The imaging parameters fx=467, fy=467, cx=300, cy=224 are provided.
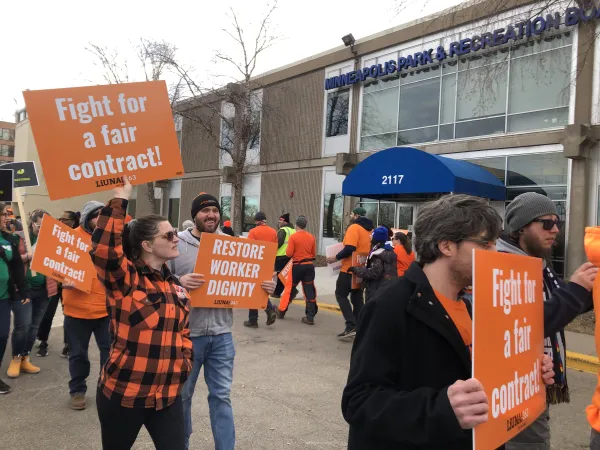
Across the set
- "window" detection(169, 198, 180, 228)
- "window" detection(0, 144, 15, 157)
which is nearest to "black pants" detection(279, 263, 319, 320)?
"window" detection(169, 198, 180, 228)

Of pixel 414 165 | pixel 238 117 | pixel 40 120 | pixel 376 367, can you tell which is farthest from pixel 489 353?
pixel 238 117

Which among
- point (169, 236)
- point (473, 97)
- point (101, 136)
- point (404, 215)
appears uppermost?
point (473, 97)

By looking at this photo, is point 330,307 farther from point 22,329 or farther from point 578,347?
point 22,329

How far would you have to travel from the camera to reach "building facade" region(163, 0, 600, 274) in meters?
12.3

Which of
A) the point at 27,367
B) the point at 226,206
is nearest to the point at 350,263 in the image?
the point at 27,367

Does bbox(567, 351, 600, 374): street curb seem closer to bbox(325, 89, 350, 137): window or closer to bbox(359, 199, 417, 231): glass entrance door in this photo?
bbox(359, 199, 417, 231): glass entrance door

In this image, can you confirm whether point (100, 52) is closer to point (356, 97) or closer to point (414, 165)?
point (356, 97)

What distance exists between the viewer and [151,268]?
8.52 ft

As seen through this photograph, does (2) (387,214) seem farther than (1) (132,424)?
Yes

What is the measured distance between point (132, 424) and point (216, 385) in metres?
0.93

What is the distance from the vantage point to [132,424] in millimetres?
2396

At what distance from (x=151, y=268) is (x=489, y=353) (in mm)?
1832

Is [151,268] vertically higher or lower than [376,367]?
higher

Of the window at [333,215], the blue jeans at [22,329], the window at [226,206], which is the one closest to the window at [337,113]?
the window at [333,215]
